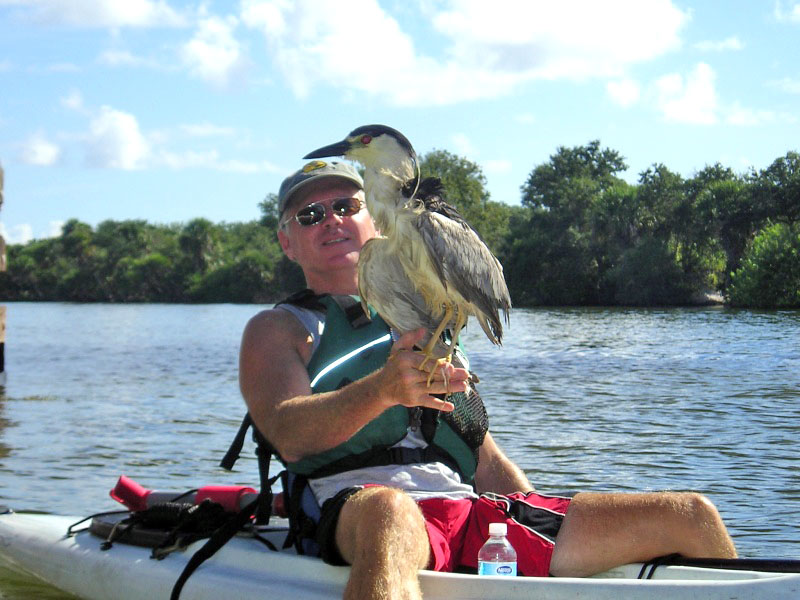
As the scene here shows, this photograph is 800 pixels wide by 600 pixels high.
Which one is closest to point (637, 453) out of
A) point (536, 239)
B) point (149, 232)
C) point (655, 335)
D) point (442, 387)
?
point (442, 387)

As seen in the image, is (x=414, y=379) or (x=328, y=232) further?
(x=328, y=232)

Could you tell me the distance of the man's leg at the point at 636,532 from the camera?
10.5ft

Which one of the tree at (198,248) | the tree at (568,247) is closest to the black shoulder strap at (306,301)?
the tree at (568,247)

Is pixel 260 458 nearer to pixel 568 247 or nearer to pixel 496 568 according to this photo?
pixel 496 568

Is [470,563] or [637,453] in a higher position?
[470,563]

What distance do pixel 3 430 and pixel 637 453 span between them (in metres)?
6.90

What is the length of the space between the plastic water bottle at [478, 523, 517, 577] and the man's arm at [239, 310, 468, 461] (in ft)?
1.70

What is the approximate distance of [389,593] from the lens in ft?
9.04

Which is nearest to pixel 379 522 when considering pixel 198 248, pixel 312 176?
pixel 312 176

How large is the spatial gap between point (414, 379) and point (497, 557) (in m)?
0.73

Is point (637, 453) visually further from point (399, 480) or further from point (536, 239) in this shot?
point (536, 239)

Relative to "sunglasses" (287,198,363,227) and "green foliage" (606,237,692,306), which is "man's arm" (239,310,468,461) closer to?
"sunglasses" (287,198,363,227)

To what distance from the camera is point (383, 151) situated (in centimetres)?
330

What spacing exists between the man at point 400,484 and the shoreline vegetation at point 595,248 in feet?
128
